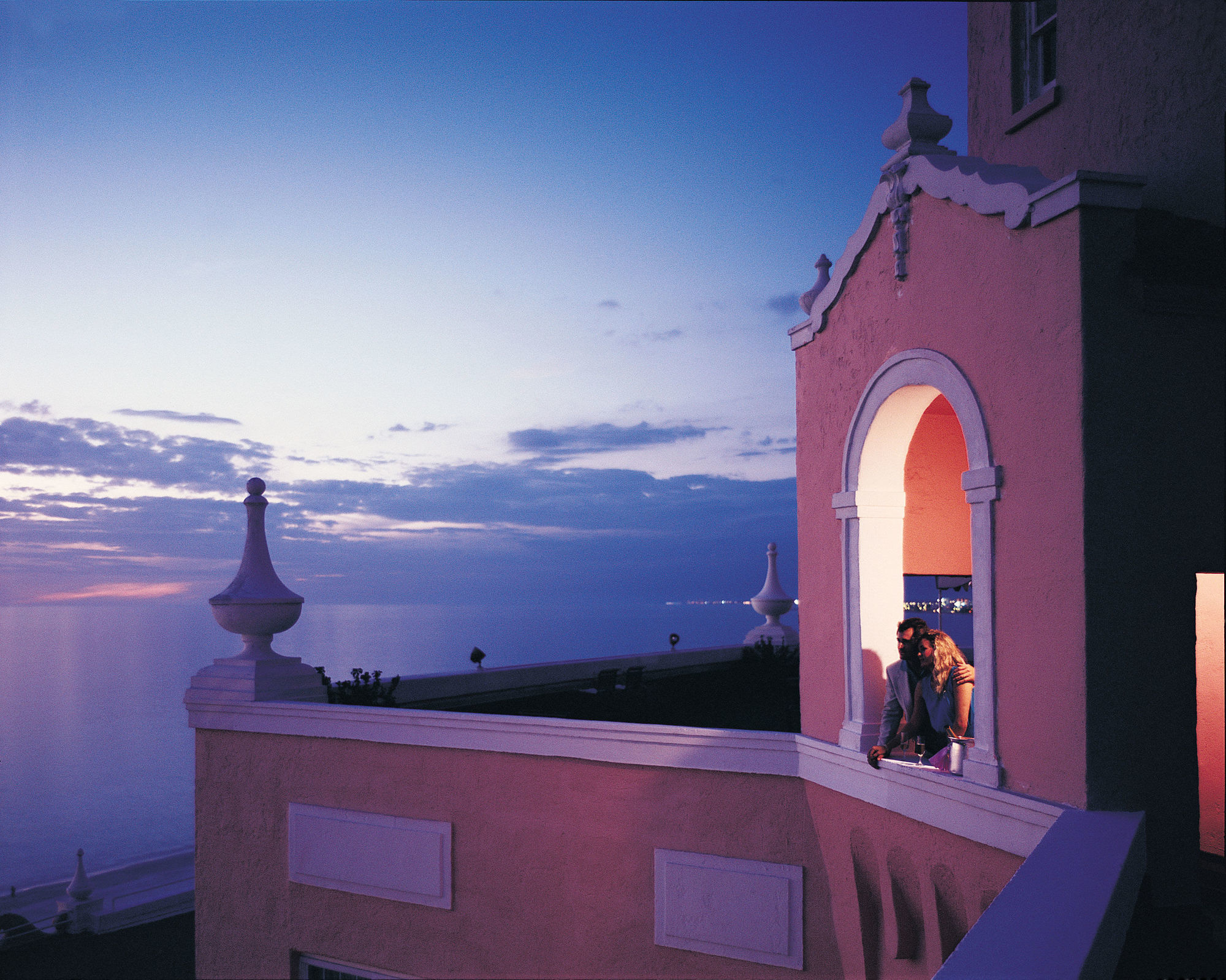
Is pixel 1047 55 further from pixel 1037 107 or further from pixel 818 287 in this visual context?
pixel 818 287

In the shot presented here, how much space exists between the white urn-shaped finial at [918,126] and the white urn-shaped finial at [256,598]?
6.80 metres

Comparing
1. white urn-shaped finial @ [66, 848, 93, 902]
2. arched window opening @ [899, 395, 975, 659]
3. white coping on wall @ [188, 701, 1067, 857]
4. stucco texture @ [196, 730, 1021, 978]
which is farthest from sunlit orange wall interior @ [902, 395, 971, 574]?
white urn-shaped finial @ [66, 848, 93, 902]

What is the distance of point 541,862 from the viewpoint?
8.31m

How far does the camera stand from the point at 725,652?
1672 centimetres

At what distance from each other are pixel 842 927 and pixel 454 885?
11.5 ft

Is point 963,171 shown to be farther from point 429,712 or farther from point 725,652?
point 725,652

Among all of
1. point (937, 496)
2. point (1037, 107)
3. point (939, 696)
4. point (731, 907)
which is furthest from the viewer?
point (937, 496)

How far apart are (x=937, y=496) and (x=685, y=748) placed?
12.5 ft

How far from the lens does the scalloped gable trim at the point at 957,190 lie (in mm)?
5457

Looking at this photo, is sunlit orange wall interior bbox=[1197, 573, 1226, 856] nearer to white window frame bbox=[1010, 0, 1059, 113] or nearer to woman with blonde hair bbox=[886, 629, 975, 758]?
woman with blonde hair bbox=[886, 629, 975, 758]

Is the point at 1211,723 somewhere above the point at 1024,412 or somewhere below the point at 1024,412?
below

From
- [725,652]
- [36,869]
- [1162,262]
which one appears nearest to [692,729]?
[1162,262]

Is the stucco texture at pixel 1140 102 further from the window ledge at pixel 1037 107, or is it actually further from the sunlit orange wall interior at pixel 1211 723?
the sunlit orange wall interior at pixel 1211 723

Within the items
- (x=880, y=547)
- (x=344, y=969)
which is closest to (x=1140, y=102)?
(x=880, y=547)
